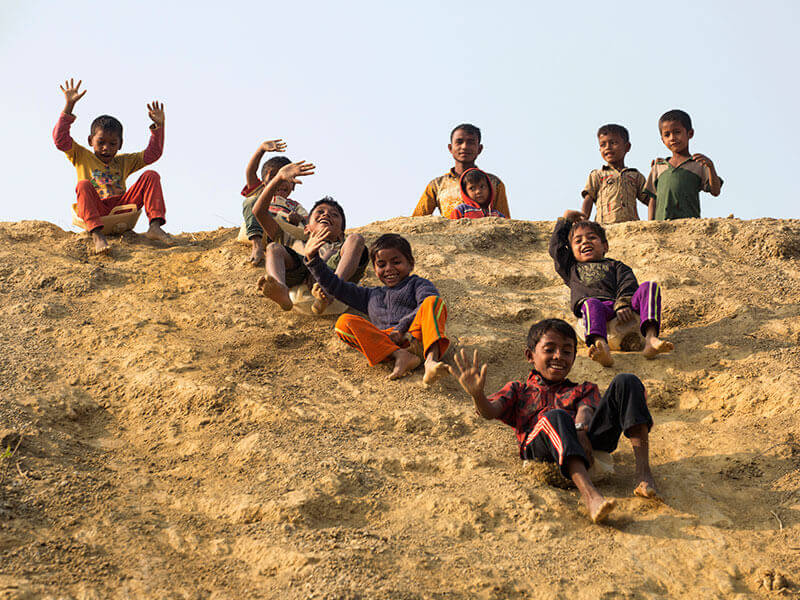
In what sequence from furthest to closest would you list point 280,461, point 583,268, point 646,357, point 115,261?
point 115,261, point 583,268, point 646,357, point 280,461

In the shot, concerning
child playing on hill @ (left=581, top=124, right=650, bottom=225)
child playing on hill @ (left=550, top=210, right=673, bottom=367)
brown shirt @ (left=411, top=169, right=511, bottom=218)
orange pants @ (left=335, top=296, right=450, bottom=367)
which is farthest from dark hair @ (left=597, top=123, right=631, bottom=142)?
orange pants @ (left=335, top=296, right=450, bottom=367)

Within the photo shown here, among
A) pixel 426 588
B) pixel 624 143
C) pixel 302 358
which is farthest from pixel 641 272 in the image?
pixel 426 588

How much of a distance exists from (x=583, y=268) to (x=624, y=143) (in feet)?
8.63

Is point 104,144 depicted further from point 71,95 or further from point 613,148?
point 613,148

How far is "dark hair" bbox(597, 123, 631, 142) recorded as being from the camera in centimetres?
698

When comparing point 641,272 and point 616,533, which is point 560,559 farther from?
point 641,272

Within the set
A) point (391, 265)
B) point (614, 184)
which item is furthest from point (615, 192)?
point (391, 265)

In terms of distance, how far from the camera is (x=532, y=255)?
21.5 feet

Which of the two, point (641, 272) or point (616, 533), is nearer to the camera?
point (616, 533)

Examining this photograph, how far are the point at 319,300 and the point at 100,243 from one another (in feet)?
7.60

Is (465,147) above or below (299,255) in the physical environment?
above

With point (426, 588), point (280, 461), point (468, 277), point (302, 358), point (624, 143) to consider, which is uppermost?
point (624, 143)

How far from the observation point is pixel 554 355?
3645 millimetres

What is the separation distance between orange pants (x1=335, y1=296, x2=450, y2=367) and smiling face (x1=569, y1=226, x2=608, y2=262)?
1050 mm
